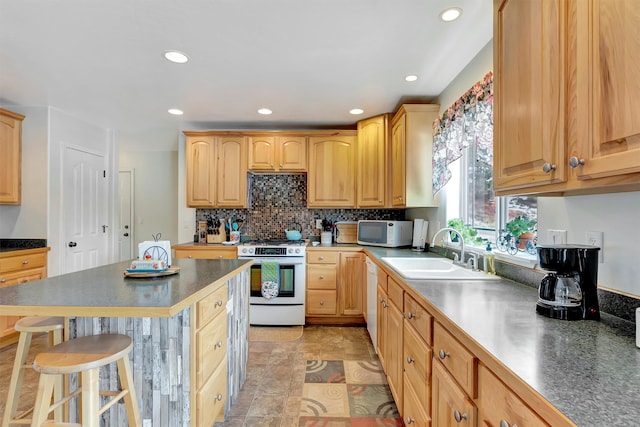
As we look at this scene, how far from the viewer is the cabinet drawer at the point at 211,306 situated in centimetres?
144

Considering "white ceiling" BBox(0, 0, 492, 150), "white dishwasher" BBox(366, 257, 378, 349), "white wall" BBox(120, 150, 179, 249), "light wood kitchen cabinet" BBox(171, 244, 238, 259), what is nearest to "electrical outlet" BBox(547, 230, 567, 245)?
"white ceiling" BBox(0, 0, 492, 150)

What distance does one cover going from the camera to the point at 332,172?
3.71 metres

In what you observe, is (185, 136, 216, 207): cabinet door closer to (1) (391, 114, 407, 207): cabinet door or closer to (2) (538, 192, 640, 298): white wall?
(1) (391, 114, 407, 207): cabinet door

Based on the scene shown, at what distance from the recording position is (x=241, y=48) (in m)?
2.07

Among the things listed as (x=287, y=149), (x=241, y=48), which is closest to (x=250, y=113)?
(x=287, y=149)

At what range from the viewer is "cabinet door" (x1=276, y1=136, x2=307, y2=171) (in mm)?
3719

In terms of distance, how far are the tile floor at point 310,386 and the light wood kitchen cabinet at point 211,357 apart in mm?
313

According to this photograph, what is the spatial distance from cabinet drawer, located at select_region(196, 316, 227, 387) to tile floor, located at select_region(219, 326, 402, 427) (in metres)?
0.50

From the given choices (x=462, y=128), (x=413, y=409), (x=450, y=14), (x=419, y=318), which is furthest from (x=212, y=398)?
(x=450, y=14)

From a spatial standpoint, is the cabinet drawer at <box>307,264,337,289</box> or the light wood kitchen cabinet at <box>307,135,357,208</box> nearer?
the cabinet drawer at <box>307,264,337,289</box>

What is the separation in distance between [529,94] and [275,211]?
326cm

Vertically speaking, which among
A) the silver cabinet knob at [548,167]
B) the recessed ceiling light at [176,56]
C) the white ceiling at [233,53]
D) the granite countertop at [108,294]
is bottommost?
the granite countertop at [108,294]

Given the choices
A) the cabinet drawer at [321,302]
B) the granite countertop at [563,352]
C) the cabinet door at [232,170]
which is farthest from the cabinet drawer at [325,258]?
the granite countertop at [563,352]

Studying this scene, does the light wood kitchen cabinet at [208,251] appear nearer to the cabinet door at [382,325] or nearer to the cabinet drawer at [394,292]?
the cabinet door at [382,325]
